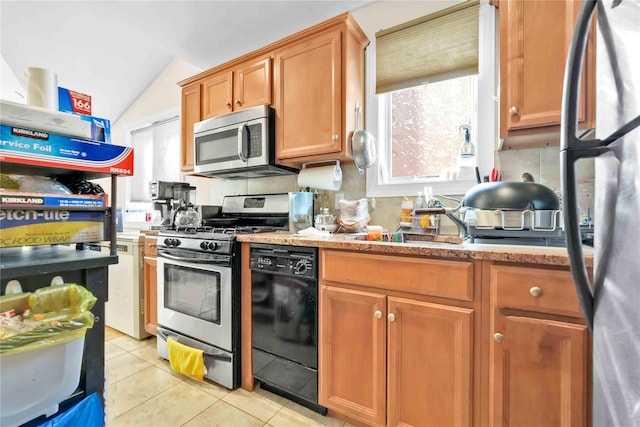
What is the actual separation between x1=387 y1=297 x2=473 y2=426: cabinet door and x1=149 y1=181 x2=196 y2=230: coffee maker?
204 centimetres

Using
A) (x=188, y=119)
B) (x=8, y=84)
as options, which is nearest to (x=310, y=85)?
(x=188, y=119)

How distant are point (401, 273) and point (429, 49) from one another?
1.48 m

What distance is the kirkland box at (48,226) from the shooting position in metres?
0.72

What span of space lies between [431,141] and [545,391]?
1466 mm

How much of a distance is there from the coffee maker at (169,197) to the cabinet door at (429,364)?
6.68 ft

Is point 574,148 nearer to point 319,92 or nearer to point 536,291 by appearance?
point 536,291

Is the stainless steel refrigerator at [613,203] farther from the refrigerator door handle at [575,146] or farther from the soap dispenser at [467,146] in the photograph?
the soap dispenser at [467,146]

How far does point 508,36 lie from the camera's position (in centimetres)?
128

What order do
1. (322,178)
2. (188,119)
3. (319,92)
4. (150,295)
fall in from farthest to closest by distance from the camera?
(188,119) < (150,295) < (322,178) < (319,92)

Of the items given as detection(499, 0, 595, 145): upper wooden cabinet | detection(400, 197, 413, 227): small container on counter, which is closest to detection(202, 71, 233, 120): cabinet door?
detection(400, 197, 413, 227): small container on counter

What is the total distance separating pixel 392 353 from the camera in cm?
120

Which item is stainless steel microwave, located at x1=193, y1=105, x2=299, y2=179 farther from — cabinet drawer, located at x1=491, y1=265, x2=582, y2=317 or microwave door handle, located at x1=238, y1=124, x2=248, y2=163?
cabinet drawer, located at x1=491, y1=265, x2=582, y2=317

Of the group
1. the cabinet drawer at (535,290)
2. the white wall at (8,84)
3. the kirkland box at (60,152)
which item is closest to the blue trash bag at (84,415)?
the kirkland box at (60,152)

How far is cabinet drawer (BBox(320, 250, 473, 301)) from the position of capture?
106cm
